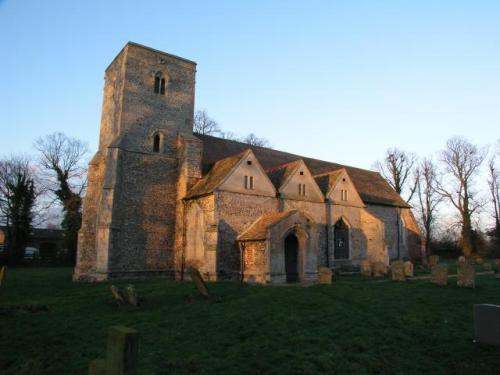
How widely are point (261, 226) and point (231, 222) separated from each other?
166 cm

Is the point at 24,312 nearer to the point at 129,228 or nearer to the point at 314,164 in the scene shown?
the point at 129,228

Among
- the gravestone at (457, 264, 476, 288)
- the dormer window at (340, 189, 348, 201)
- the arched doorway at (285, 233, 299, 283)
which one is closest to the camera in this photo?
the gravestone at (457, 264, 476, 288)

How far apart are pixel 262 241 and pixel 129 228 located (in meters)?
8.00

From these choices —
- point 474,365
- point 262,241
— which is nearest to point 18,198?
point 262,241

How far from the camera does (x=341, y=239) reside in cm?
2625

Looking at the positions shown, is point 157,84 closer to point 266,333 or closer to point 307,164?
point 307,164

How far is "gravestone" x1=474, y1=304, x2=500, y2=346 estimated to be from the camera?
7812mm

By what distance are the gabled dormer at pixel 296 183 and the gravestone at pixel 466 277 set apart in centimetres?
1009

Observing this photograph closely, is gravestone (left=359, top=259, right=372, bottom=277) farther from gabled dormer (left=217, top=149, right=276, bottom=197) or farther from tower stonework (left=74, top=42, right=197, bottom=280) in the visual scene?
tower stonework (left=74, top=42, right=197, bottom=280)

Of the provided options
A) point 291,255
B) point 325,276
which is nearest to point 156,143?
point 291,255

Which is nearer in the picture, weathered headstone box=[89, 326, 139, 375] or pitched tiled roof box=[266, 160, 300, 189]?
weathered headstone box=[89, 326, 139, 375]

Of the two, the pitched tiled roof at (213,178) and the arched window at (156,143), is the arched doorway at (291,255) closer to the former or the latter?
the pitched tiled roof at (213,178)

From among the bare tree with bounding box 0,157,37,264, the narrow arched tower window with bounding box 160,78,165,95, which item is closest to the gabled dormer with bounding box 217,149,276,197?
the narrow arched tower window with bounding box 160,78,165,95

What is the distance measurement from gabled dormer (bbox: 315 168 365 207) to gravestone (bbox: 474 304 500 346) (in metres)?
17.4
